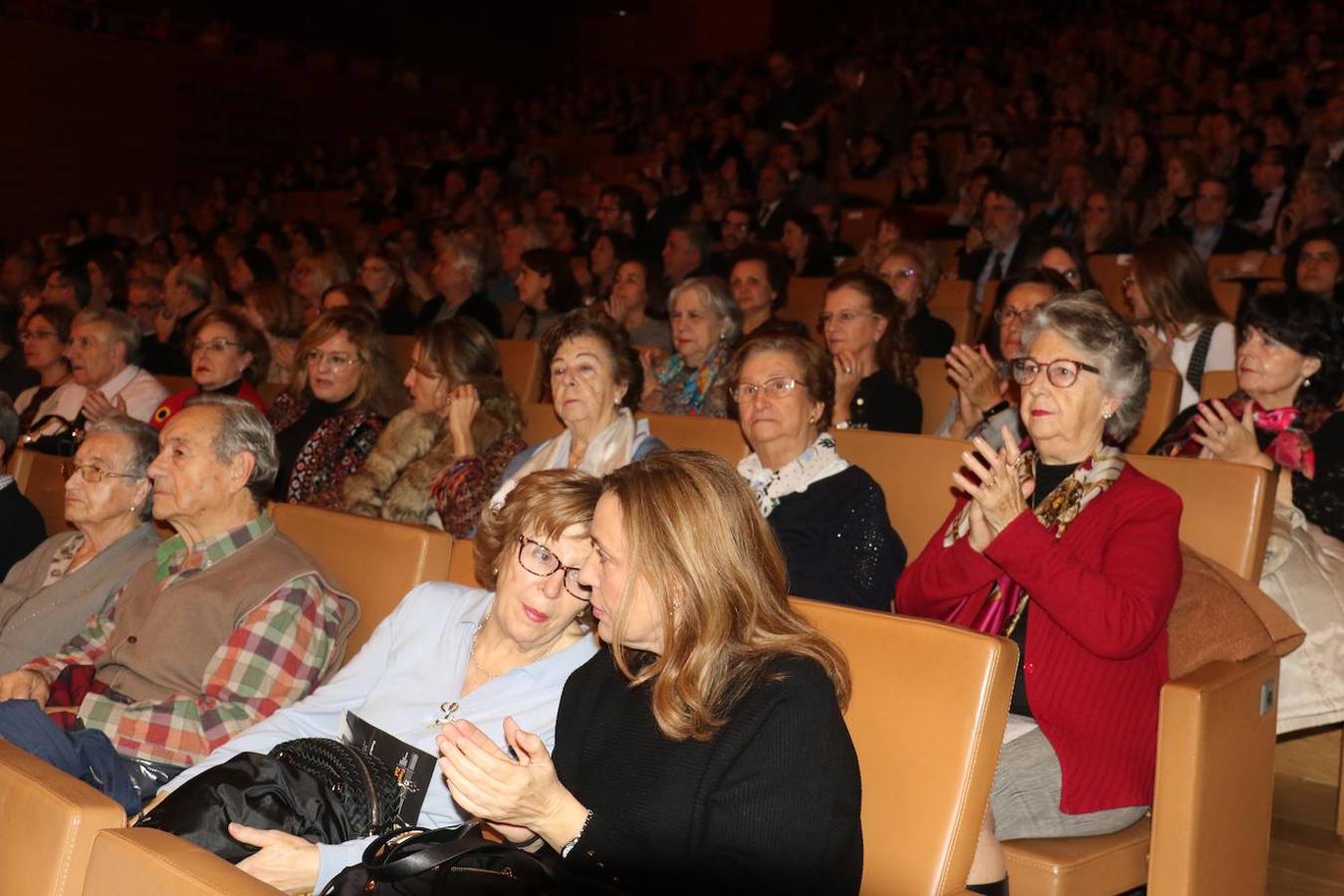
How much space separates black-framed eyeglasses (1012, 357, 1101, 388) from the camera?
2.18 metres

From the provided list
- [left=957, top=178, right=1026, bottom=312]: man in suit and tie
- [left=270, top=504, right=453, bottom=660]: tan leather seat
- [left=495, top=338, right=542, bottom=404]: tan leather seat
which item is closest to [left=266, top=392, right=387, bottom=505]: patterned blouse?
[left=495, top=338, right=542, bottom=404]: tan leather seat

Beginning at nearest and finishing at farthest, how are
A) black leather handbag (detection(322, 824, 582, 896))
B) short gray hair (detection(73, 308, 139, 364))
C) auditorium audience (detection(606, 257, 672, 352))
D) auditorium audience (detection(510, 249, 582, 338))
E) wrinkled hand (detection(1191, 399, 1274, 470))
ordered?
1. black leather handbag (detection(322, 824, 582, 896))
2. wrinkled hand (detection(1191, 399, 1274, 470))
3. short gray hair (detection(73, 308, 139, 364))
4. auditorium audience (detection(606, 257, 672, 352))
5. auditorium audience (detection(510, 249, 582, 338))

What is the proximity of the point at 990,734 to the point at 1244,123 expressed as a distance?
634 centimetres

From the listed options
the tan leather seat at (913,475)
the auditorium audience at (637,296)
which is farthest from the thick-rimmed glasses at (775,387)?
the auditorium audience at (637,296)

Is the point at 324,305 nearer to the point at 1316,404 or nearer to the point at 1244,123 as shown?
the point at 1316,404

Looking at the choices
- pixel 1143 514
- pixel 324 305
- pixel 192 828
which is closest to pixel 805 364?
pixel 1143 514

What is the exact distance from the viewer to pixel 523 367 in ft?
13.7

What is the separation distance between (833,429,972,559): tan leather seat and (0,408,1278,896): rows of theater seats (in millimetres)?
399

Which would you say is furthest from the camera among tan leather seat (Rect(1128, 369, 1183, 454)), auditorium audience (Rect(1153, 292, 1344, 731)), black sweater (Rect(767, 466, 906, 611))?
tan leather seat (Rect(1128, 369, 1183, 454))

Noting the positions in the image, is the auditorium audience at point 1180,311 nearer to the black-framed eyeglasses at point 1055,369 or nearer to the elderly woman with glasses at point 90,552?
the black-framed eyeglasses at point 1055,369

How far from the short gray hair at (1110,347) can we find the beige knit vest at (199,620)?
1338 mm

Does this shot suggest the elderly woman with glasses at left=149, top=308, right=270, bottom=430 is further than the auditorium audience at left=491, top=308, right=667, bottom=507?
Yes

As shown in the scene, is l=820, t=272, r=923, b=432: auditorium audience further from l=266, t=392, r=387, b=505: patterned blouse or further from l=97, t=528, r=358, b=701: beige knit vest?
l=97, t=528, r=358, b=701: beige knit vest

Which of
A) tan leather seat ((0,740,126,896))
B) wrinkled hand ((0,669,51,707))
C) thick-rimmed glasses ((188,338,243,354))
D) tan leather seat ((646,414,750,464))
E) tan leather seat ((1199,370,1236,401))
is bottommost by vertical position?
wrinkled hand ((0,669,51,707))
